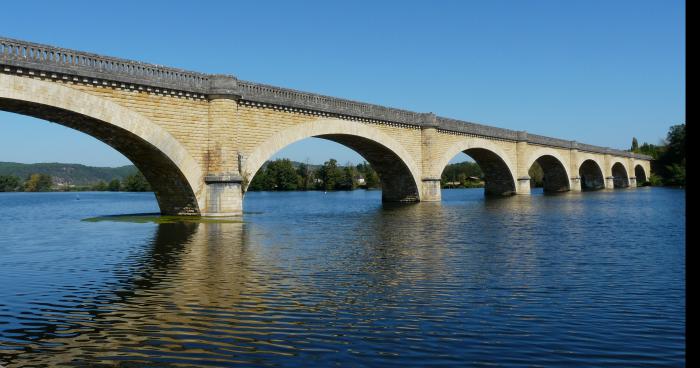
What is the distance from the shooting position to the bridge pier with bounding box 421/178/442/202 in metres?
41.2

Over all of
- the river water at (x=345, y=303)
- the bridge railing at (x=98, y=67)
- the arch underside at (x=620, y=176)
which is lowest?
the river water at (x=345, y=303)

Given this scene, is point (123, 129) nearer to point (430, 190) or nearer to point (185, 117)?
point (185, 117)

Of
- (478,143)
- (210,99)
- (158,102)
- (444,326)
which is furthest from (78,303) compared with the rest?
(478,143)

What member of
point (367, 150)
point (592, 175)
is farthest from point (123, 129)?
point (592, 175)

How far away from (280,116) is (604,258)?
757 inches

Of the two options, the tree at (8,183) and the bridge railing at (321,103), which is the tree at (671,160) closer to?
the bridge railing at (321,103)

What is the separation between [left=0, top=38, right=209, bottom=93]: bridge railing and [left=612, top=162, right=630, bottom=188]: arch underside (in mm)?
85580

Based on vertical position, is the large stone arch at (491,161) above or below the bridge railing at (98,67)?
below

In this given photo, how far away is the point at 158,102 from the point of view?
22844mm

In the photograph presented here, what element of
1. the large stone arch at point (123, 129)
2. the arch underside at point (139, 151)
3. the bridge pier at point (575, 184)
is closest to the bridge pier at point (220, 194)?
the large stone arch at point (123, 129)

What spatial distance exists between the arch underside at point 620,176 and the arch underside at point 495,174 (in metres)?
46.2

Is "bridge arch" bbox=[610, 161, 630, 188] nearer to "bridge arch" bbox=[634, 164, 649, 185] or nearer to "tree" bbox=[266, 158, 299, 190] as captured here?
"bridge arch" bbox=[634, 164, 649, 185]

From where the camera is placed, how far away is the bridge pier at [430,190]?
1624 inches

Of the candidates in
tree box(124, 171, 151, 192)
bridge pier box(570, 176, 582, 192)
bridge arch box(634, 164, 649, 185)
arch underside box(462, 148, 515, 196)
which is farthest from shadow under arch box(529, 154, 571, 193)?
tree box(124, 171, 151, 192)
